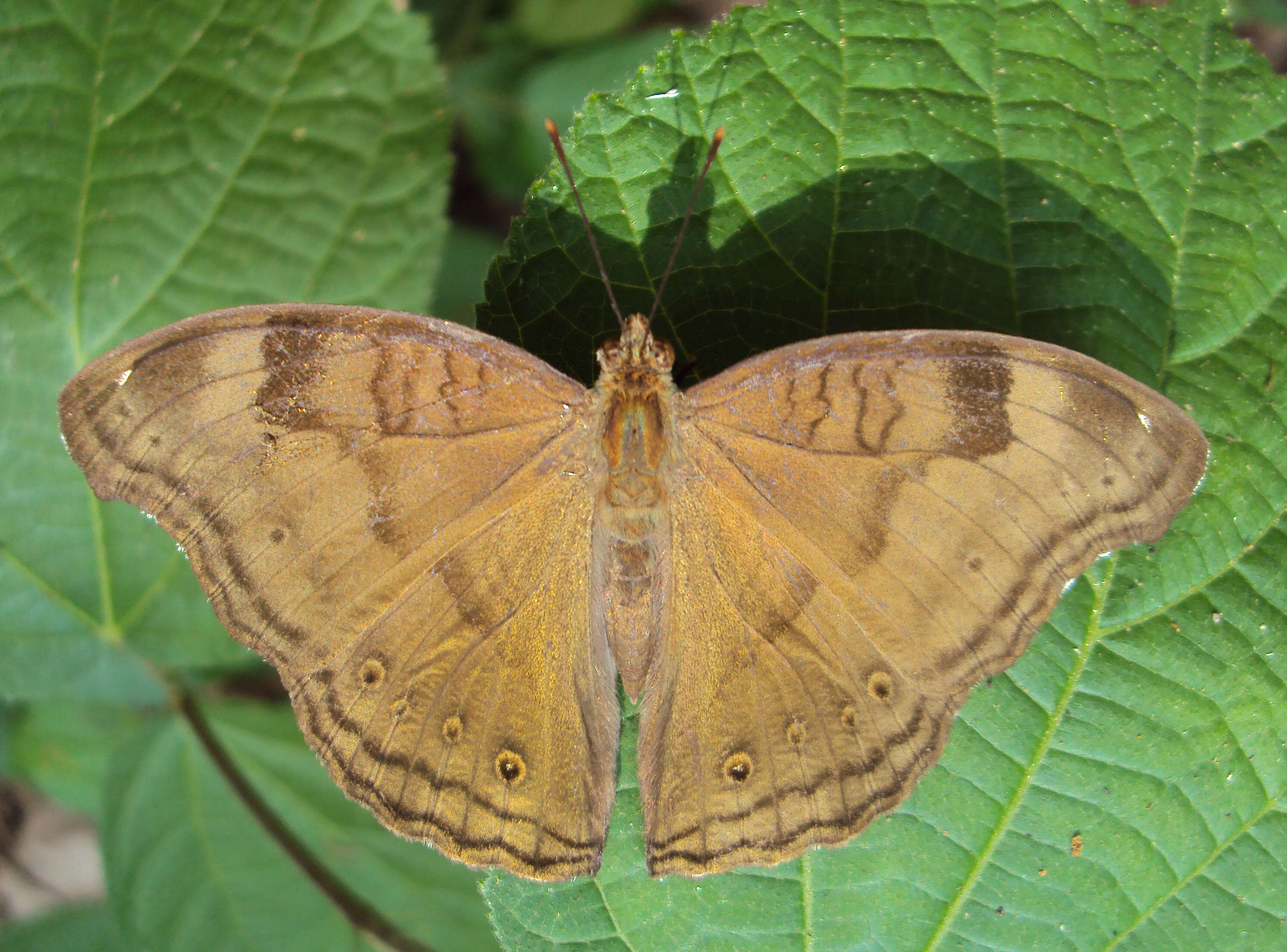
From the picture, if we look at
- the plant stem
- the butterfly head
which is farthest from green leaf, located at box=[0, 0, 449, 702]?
the butterfly head

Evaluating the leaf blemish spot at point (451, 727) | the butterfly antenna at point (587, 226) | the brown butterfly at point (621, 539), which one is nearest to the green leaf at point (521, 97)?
the butterfly antenna at point (587, 226)

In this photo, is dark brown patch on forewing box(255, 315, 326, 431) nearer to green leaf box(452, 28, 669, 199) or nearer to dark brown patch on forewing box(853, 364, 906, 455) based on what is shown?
dark brown patch on forewing box(853, 364, 906, 455)

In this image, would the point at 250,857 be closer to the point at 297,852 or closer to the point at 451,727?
the point at 297,852

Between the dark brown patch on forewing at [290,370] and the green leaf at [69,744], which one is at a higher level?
the dark brown patch on forewing at [290,370]

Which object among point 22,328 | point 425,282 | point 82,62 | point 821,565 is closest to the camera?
point 821,565

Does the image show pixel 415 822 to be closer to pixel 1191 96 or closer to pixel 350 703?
pixel 350 703

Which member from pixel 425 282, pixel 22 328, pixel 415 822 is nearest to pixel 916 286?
pixel 425 282

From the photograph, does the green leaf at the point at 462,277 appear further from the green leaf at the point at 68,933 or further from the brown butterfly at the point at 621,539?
the green leaf at the point at 68,933

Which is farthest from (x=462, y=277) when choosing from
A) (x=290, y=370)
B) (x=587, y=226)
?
(x=290, y=370)
